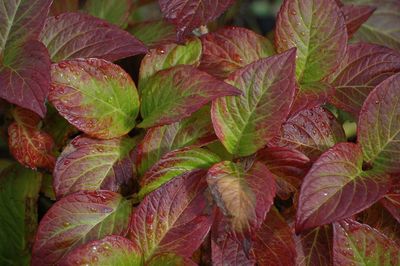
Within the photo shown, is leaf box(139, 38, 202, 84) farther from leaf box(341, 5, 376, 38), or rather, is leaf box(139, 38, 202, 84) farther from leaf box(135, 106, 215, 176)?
leaf box(341, 5, 376, 38)

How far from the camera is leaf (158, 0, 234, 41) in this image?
816 mm

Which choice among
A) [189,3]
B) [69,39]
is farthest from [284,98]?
[69,39]

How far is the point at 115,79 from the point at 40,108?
0.12m

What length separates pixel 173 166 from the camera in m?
0.74

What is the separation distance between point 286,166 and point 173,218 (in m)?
0.14

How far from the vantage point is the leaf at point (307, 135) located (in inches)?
30.4

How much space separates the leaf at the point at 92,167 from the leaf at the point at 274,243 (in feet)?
0.56

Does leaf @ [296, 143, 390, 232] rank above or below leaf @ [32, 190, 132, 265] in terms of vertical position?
above

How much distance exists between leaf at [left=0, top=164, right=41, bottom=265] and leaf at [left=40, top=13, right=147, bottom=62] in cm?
20

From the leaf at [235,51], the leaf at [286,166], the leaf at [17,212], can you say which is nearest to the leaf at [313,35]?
the leaf at [235,51]

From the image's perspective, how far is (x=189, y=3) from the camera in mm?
831

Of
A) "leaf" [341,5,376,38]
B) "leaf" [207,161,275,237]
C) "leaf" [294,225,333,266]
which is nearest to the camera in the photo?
"leaf" [207,161,275,237]

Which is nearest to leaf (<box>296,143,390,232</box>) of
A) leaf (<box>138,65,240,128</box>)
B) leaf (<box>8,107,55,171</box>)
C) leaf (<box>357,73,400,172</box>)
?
leaf (<box>357,73,400,172</box>)

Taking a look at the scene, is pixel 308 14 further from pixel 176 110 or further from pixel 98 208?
pixel 98 208
